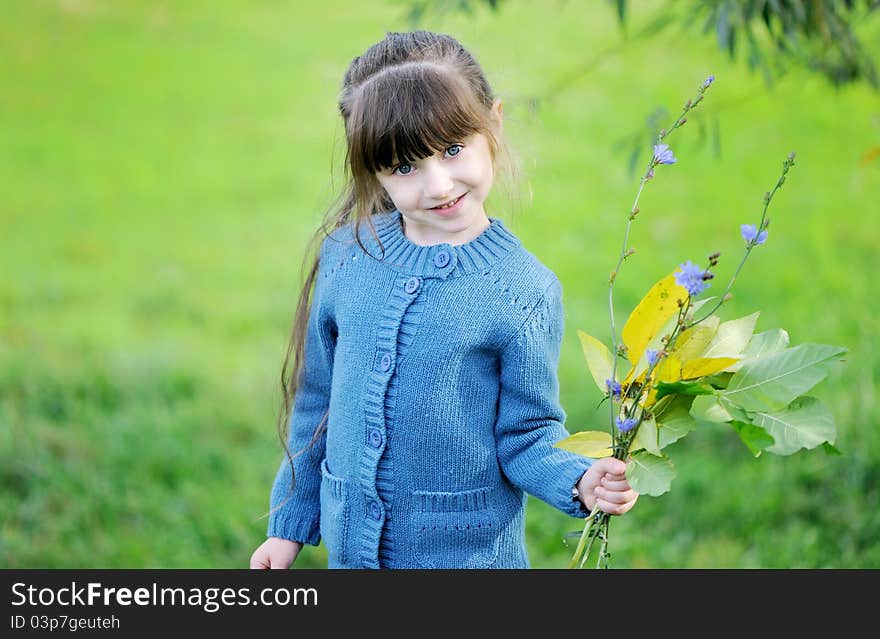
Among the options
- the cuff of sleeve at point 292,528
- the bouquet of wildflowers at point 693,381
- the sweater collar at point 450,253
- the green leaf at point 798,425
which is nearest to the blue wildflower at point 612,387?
the bouquet of wildflowers at point 693,381

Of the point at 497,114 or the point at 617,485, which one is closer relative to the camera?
the point at 617,485

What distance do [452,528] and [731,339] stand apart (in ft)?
1.93

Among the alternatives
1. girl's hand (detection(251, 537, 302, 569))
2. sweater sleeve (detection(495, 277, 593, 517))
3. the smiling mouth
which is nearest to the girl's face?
the smiling mouth

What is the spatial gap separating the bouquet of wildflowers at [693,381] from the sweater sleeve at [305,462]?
58 cm

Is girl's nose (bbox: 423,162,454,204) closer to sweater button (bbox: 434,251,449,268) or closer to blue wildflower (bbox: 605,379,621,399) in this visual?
sweater button (bbox: 434,251,449,268)

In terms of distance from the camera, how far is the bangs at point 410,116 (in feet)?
5.51

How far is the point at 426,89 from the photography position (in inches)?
67.0

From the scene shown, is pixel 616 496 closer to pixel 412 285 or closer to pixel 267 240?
pixel 412 285

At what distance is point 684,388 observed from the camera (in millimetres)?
1520

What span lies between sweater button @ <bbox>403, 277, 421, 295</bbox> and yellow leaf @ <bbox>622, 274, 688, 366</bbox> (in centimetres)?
37

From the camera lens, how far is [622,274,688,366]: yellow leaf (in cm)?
159

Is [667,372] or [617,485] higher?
[667,372]

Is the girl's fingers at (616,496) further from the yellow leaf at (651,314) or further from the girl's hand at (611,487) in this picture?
the yellow leaf at (651,314)

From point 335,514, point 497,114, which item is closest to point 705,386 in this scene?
point 497,114
